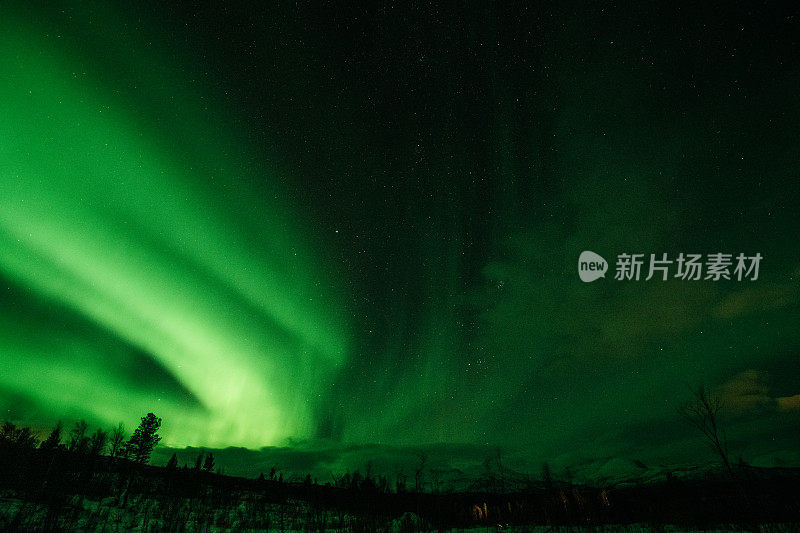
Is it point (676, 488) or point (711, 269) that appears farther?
point (676, 488)

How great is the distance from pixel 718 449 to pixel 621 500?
119 meters

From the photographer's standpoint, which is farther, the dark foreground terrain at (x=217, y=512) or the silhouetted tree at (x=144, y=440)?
the silhouetted tree at (x=144, y=440)

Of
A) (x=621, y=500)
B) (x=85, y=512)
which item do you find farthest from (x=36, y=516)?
(x=621, y=500)

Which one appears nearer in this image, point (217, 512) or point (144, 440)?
point (217, 512)

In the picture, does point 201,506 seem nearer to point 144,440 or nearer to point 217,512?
point 217,512

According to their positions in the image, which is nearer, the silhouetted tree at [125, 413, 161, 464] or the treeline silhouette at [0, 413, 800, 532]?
the treeline silhouette at [0, 413, 800, 532]

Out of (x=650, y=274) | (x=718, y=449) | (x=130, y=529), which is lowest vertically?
(x=130, y=529)

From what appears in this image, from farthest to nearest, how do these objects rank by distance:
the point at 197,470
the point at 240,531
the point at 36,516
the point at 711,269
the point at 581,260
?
the point at 197,470, the point at 36,516, the point at 240,531, the point at 581,260, the point at 711,269

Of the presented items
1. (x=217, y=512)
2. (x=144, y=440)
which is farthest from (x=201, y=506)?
(x=144, y=440)

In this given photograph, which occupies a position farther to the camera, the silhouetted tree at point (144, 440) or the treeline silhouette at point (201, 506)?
the silhouetted tree at point (144, 440)

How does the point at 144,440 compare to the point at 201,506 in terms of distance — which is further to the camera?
the point at 144,440

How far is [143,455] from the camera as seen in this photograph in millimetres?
86750

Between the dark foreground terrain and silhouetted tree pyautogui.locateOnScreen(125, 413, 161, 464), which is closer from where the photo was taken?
the dark foreground terrain

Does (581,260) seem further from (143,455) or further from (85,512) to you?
(143,455)
